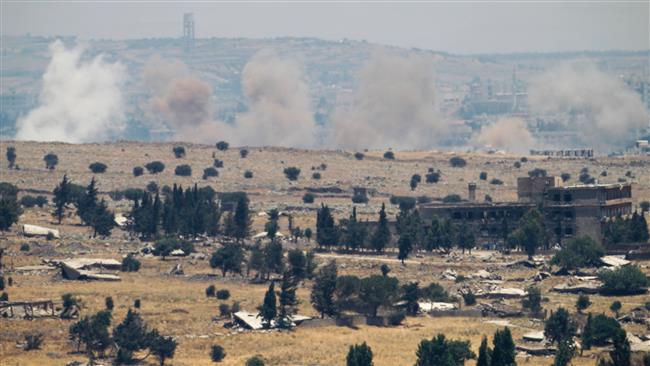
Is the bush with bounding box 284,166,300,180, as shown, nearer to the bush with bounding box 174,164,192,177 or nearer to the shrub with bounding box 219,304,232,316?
the bush with bounding box 174,164,192,177

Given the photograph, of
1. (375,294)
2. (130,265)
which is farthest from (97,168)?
(375,294)

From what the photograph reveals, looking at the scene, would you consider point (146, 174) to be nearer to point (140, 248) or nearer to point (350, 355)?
point (140, 248)

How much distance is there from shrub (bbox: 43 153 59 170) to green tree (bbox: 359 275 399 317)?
88890mm

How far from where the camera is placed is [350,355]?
8669 cm

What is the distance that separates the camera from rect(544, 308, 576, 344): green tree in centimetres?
9869

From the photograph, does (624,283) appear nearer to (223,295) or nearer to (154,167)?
(223,295)

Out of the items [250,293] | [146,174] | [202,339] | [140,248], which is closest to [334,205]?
[146,174]

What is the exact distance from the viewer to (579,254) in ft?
409

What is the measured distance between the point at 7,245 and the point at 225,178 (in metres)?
67.6

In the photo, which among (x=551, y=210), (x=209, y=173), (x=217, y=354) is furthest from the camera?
(x=209, y=173)

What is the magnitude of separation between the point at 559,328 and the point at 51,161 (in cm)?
10537

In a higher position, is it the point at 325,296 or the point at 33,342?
the point at 325,296

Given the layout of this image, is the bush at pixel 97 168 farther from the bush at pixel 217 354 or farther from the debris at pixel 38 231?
the bush at pixel 217 354

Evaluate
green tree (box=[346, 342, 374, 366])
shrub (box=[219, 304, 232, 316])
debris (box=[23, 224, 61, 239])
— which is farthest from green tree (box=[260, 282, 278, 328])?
debris (box=[23, 224, 61, 239])
